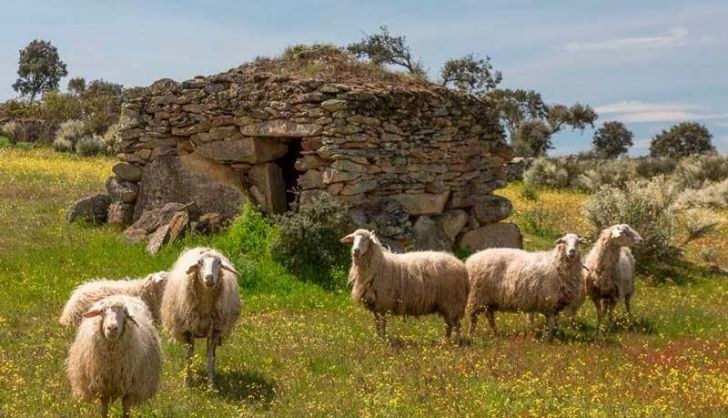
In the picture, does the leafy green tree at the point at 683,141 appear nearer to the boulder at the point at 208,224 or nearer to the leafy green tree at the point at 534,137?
the leafy green tree at the point at 534,137

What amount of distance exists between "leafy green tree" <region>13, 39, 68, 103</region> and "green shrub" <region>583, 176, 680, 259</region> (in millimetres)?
79510

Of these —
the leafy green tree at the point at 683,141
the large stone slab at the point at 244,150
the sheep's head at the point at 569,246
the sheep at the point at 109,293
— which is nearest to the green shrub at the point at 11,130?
the large stone slab at the point at 244,150

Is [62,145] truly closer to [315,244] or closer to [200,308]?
[315,244]

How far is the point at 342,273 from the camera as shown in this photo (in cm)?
1571

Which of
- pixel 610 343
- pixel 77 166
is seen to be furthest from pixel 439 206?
pixel 77 166

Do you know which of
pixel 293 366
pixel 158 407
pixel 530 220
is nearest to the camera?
pixel 158 407

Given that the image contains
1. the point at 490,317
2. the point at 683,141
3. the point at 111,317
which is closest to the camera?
the point at 111,317

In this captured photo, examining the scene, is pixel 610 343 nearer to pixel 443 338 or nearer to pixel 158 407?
pixel 443 338

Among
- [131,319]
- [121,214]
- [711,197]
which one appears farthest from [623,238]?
[711,197]

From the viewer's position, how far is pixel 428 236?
1797 centimetres

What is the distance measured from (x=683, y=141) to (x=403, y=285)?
58.7 m

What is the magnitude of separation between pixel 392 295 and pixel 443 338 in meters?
1.01

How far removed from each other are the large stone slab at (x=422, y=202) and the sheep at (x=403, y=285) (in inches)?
233

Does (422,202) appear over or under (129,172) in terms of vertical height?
under
